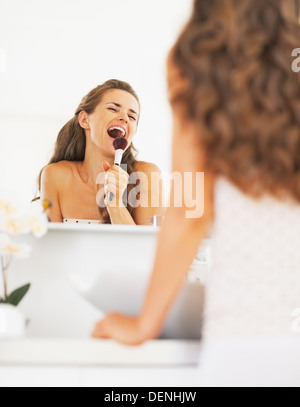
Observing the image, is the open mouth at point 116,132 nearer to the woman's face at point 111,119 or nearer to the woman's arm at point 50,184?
the woman's face at point 111,119

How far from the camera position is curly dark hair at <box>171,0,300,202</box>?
608mm

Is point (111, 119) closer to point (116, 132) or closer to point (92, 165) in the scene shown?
point (116, 132)

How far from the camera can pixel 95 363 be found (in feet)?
2.15

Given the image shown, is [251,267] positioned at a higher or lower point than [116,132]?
lower

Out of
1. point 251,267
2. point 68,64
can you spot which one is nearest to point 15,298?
point 251,267

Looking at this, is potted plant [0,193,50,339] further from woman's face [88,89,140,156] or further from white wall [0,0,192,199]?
white wall [0,0,192,199]

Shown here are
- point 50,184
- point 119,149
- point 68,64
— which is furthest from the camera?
point 68,64

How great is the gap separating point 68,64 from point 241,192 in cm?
252

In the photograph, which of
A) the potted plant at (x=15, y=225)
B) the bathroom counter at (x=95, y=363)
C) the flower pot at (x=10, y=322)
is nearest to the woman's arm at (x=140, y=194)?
the potted plant at (x=15, y=225)

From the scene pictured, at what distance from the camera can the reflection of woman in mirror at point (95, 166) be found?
6.62 feet

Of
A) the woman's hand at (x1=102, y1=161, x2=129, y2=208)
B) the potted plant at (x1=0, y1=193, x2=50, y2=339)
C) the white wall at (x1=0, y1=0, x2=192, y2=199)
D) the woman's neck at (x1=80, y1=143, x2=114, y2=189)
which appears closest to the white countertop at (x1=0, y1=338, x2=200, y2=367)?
the potted plant at (x1=0, y1=193, x2=50, y2=339)

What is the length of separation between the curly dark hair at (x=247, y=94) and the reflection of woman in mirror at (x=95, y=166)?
1.31 metres
